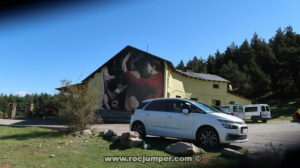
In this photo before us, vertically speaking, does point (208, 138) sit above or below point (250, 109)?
below

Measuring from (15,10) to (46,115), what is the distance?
2168 cm

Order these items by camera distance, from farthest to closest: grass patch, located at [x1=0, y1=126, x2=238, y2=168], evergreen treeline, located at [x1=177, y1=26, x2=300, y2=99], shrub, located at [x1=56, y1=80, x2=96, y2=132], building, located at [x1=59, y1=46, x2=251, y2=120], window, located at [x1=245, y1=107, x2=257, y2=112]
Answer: evergreen treeline, located at [x1=177, y1=26, x2=300, y2=99] → window, located at [x1=245, y1=107, x2=257, y2=112] → building, located at [x1=59, y1=46, x2=251, y2=120] → shrub, located at [x1=56, y1=80, x2=96, y2=132] → grass patch, located at [x1=0, y1=126, x2=238, y2=168]

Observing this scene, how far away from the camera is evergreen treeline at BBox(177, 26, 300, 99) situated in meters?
47.1

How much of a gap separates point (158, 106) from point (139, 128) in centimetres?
122

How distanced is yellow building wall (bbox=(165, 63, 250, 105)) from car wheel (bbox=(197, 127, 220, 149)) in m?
14.5

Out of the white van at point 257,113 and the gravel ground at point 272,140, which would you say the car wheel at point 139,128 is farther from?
the white van at point 257,113

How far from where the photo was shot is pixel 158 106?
10258 mm

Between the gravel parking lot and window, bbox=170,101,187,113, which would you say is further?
window, bbox=170,101,187,113

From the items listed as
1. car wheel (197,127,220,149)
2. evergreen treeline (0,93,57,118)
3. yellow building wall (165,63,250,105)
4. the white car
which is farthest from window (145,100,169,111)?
evergreen treeline (0,93,57,118)

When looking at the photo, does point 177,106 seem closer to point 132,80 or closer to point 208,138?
point 208,138

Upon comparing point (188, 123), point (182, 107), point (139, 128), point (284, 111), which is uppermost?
point (284, 111)

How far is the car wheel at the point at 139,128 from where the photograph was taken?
33.9 feet

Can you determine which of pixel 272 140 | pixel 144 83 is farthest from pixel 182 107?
pixel 144 83

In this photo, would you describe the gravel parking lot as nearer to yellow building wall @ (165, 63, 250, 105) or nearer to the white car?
Answer: the white car
